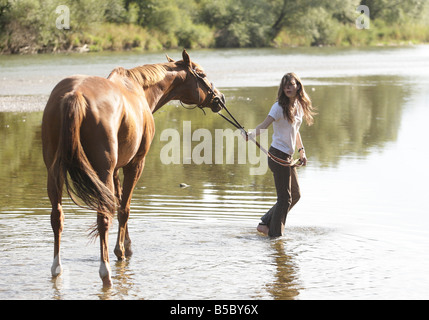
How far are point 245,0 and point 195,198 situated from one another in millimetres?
57117

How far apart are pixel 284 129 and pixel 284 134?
5 centimetres

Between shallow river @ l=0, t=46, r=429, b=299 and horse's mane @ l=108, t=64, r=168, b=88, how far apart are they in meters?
1.51

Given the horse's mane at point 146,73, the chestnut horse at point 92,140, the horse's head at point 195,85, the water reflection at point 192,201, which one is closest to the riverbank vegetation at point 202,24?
the water reflection at point 192,201

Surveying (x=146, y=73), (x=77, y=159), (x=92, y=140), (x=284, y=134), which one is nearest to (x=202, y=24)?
(x=284, y=134)

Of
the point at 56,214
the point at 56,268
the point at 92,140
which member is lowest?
the point at 56,268

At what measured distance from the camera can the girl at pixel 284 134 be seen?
24.9 feet

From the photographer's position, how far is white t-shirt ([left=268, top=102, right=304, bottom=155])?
762 centimetres

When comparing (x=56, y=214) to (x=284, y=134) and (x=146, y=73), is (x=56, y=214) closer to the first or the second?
(x=146, y=73)

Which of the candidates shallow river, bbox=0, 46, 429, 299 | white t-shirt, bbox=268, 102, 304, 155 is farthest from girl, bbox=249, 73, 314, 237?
shallow river, bbox=0, 46, 429, 299

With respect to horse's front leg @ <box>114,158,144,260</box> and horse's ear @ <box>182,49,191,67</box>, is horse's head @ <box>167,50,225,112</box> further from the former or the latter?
horse's front leg @ <box>114,158,144,260</box>

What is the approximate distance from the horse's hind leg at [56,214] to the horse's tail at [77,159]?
0.15 m

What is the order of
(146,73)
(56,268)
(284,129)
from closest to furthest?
(56,268) < (146,73) < (284,129)

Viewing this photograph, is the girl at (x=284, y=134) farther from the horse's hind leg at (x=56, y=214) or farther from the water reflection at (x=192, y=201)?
the horse's hind leg at (x=56, y=214)

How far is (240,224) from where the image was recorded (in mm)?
8094
